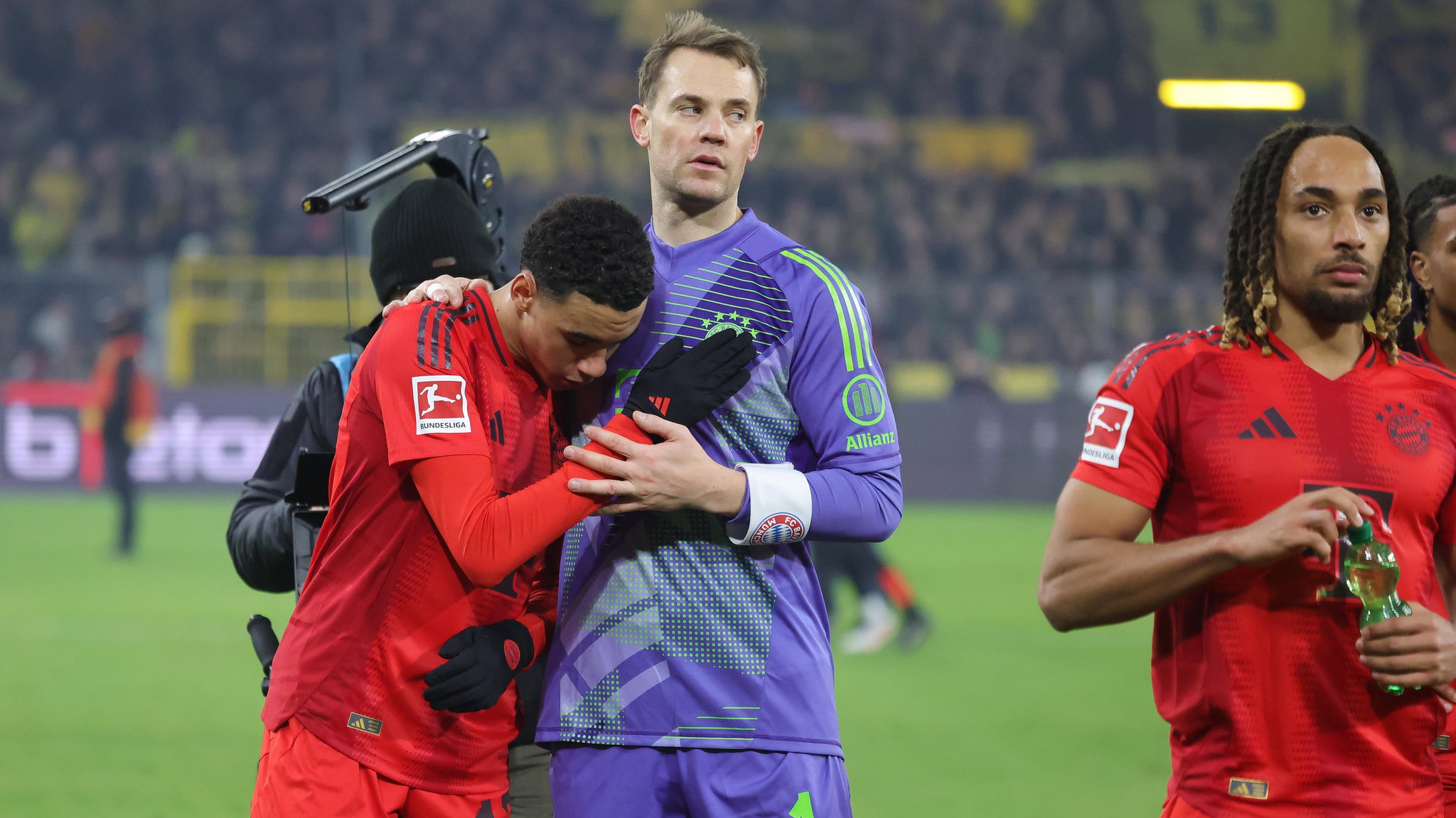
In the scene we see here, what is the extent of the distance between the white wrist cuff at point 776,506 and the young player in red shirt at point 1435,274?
62.9 inches

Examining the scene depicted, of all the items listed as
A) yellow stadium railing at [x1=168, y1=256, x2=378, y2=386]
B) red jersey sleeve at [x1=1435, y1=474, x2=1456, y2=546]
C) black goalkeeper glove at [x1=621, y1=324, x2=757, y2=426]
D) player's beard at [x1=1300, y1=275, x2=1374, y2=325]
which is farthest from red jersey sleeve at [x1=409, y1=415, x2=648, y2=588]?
yellow stadium railing at [x1=168, y1=256, x2=378, y2=386]

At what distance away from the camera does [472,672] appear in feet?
8.26

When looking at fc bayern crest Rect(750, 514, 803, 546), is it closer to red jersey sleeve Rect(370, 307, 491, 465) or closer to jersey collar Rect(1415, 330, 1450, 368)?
red jersey sleeve Rect(370, 307, 491, 465)

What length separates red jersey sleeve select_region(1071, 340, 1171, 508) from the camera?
2525 millimetres

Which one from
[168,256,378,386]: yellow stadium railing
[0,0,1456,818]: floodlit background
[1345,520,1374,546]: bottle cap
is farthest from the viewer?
[168,256,378,386]: yellow stadium railing

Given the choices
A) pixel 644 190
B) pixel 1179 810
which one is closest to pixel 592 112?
pixel 644 190

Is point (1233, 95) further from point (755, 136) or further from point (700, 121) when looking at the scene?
point (700, 121)

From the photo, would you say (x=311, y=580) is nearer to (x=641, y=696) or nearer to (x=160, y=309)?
(x=641, y=696)

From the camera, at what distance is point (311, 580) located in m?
2.66

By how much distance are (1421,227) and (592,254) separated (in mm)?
2133

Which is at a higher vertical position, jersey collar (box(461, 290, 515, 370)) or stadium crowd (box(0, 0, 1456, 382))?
stadium crowd (box(0, 0, 1456, 382))

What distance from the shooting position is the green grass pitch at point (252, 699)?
601cm

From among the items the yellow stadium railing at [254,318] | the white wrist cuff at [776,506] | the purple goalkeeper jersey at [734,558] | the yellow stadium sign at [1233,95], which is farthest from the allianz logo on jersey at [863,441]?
the yellow stadium sign at [1233,95]

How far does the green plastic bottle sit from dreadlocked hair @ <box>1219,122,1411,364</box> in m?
0.43
